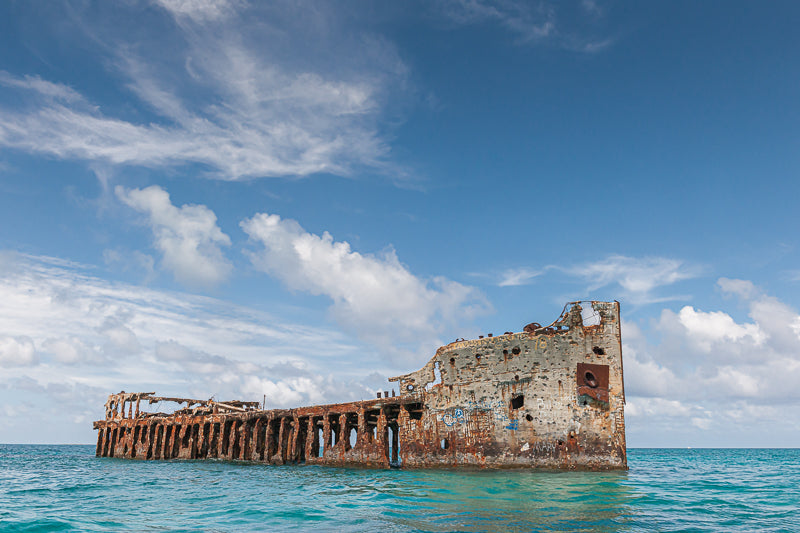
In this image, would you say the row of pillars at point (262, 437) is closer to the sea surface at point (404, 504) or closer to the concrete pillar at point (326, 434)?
the concrete pillar at point (326, 434)

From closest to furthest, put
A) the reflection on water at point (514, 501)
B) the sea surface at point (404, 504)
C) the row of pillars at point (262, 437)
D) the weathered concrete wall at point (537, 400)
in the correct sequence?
the reflection on water at point (514, 501)
the sea surface at point (404, 504)
the weathered concrete wall at point (537, 400)
the row of pillars at point (262, 437)

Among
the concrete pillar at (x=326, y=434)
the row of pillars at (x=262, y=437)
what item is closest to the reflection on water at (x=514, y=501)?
the row of pillars at (x=262, y=437)

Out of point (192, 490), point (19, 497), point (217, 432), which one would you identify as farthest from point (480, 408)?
point (217, 432)

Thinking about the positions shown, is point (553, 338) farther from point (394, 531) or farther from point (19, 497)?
point (19, 497)

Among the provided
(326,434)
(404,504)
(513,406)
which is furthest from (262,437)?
(404,504)

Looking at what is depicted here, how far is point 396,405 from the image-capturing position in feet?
80.7

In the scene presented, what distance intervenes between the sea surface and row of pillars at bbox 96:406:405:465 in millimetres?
2377

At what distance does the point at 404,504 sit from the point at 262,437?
19.9 meters

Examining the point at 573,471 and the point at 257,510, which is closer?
the point at 257,510

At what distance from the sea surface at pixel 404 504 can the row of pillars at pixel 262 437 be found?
7.80ft

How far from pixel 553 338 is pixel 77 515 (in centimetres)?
1620

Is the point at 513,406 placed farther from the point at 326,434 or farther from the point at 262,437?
the point at 262,437

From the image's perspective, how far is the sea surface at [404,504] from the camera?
12602 millimetres

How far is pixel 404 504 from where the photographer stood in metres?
14.9
